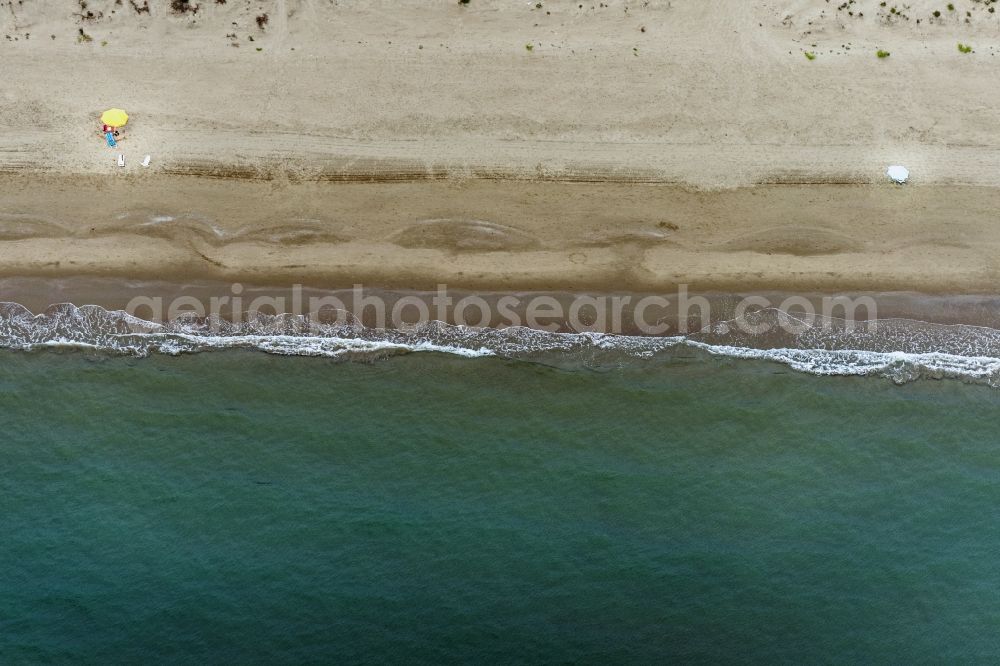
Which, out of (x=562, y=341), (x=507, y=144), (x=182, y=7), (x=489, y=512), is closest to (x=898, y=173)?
(x=562, y=341)

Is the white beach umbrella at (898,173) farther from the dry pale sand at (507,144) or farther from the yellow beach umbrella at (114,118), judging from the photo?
the yellow beach umbrella at (114,118)

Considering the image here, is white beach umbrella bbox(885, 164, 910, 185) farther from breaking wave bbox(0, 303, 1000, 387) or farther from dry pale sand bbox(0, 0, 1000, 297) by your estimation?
breaking wave bbox(0, 303, 1000, 387)

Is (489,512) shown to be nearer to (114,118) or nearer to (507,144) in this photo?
(507,144)

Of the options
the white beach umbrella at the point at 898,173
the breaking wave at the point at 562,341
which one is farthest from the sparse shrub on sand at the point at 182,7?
the white beach umbrella at the point at 898,173

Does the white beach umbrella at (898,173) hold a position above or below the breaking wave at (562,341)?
above

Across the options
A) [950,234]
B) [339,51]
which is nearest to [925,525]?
[950,234]

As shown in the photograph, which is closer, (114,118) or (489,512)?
(489,512)

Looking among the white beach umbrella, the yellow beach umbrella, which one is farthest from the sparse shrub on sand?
the white beach umbrella

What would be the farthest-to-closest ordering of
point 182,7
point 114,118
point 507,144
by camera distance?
point 182,7 → point 507,144 → point 114,118
